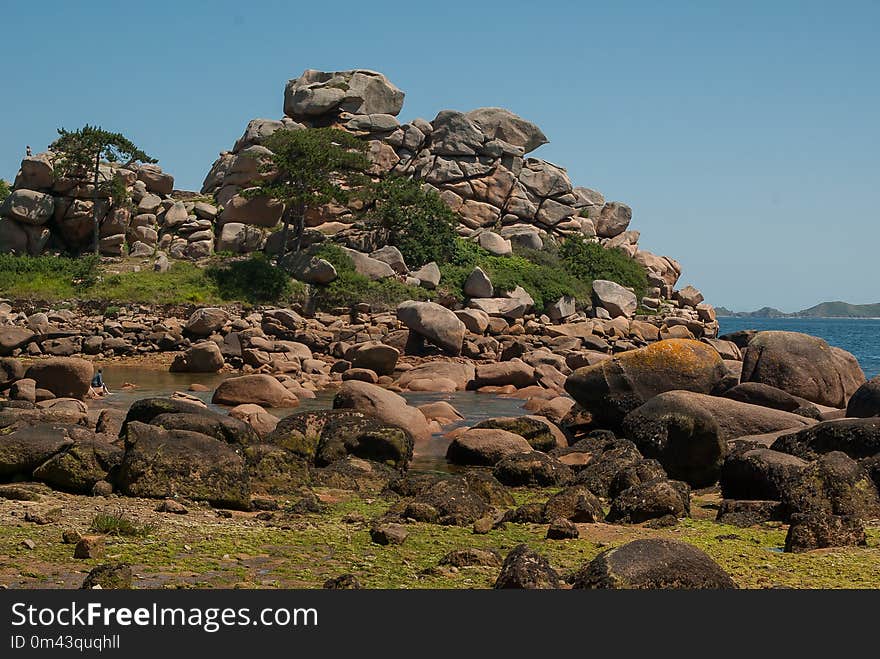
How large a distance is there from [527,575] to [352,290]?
3924 cm

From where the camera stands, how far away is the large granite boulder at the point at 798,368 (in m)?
22.7

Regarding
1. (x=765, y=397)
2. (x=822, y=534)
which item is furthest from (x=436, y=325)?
(x=822, y=534)

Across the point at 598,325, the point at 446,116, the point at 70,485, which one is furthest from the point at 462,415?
the point at 446,116

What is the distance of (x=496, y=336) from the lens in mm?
45719

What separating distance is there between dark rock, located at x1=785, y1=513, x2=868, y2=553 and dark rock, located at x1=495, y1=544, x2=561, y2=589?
3.89 meters

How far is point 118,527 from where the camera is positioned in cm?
1084

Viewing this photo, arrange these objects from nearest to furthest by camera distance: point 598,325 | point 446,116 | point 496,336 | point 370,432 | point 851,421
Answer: point 851,421
point 370,432
point 496,336
point 598,325
point 446,116

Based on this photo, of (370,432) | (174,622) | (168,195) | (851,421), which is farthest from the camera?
(168,195)

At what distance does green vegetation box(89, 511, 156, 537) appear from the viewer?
424 inches

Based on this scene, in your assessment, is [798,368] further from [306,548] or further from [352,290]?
[352,290]

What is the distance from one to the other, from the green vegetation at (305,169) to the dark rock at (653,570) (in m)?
42.3

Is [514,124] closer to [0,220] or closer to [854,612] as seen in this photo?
[0,220]

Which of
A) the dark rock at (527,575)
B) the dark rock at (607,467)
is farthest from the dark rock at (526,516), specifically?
the dark rock at (527,575)

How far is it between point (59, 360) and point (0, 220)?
1190 inches
